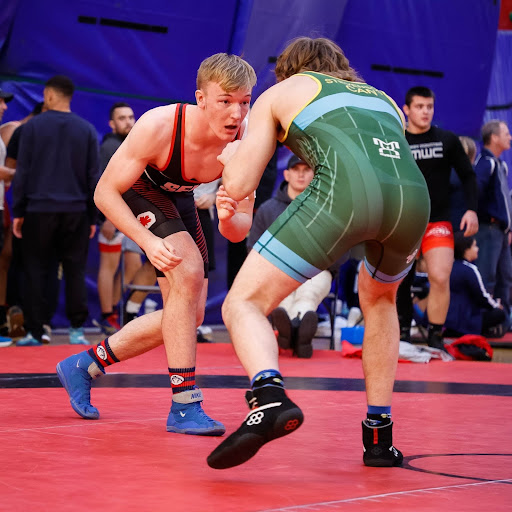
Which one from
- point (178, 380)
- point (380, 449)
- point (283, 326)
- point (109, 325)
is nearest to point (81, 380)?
point (178, 380)

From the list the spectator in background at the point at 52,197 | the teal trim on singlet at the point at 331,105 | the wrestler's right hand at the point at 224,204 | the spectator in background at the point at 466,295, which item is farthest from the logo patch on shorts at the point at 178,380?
the spectator in background at the point at 466,295

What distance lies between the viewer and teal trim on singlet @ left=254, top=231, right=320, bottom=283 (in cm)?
305

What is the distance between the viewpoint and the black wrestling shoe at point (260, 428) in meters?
2.78

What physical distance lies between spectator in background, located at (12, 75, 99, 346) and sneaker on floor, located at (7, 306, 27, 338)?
598 mm

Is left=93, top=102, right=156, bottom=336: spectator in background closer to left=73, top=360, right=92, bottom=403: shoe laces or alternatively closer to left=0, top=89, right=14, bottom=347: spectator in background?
left=0, top=89, right=14, bottom=347: spectator in background

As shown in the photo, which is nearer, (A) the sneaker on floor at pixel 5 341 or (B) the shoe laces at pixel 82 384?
(B) the shoe laces at pixel 82 384

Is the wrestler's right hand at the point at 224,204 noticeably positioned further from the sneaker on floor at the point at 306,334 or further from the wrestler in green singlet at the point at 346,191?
the sneaker on floor at the point at 306,334

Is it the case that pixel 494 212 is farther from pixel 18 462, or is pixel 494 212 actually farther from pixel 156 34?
pixel 18 462

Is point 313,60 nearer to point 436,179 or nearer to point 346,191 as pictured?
point 346,191

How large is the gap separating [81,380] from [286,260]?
1746 millimetres

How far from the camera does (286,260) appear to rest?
3055mm

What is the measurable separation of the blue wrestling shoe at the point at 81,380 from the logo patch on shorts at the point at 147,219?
0.72 metres

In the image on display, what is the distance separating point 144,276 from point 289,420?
629cm

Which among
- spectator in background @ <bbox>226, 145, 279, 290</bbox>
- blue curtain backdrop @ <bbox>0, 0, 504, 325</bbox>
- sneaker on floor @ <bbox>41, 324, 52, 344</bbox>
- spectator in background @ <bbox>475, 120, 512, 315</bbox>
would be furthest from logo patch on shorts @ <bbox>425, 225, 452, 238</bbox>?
sneaker on floor @ <bbox>41, 324, 52, 344</bbox>
